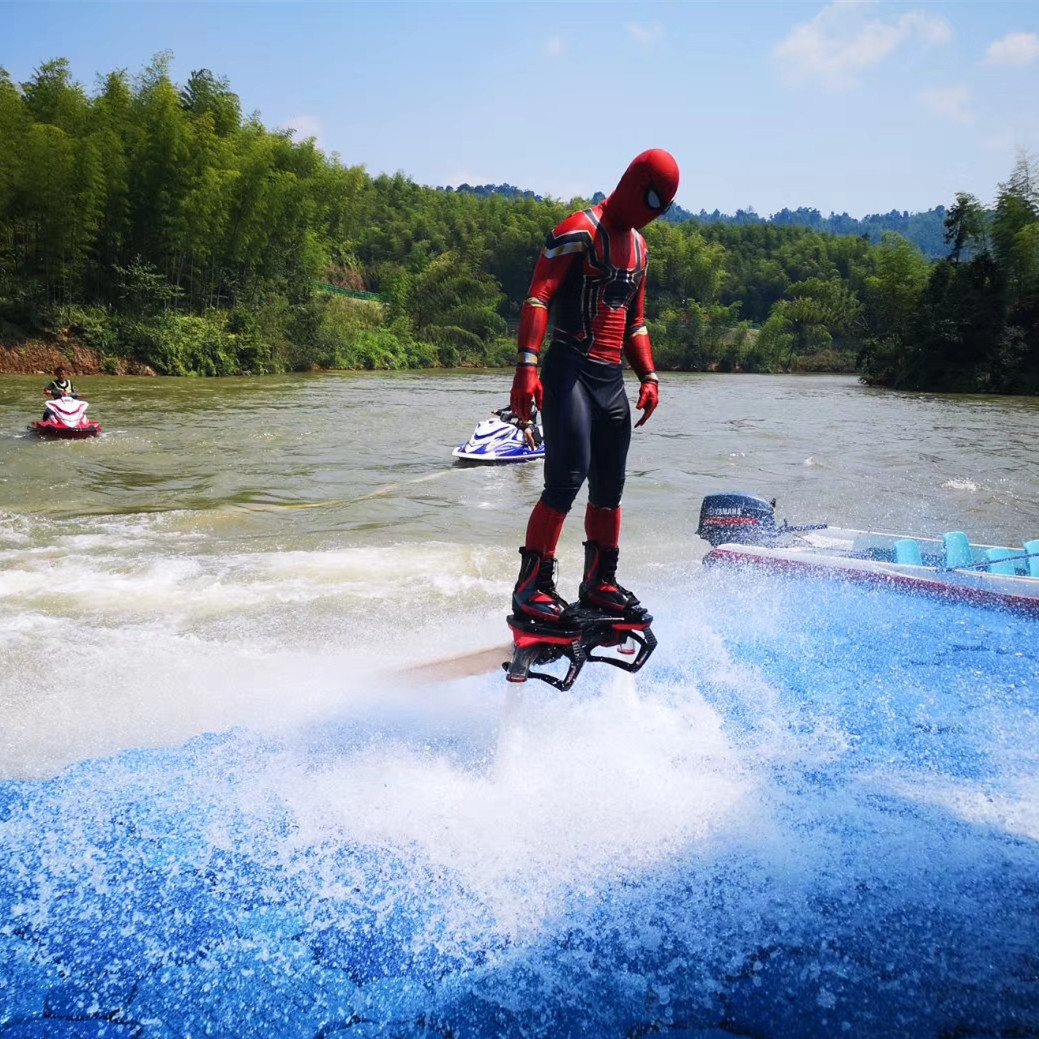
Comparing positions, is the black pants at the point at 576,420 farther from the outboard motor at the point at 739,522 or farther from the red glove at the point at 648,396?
the outboard motor at the point at 739,522

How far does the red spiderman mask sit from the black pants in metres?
0.62

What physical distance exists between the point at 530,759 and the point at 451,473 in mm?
11082

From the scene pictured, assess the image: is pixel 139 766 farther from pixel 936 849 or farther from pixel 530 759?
pixel 936 849

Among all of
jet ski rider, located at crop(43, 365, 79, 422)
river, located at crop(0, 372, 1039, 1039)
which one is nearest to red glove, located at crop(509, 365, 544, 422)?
river, located at crop(0, 372, 1039, 1039)

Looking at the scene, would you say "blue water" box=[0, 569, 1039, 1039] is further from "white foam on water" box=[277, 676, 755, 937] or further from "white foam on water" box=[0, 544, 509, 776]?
"white foam on water" box=[0, 544, 509, 776]

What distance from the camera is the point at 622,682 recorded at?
4.73 metres

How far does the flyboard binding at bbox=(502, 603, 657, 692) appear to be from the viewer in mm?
3908

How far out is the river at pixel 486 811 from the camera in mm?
2643

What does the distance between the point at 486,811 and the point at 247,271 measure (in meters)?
45.0

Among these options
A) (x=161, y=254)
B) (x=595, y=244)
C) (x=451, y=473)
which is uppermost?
(x=161, y=254)

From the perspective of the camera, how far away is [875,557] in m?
7.68

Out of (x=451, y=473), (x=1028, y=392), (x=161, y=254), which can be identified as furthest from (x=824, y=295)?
(x=451, y=473)

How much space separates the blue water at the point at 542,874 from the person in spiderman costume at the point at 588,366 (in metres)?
0.64

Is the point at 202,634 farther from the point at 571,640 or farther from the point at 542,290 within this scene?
the point at 542,290
